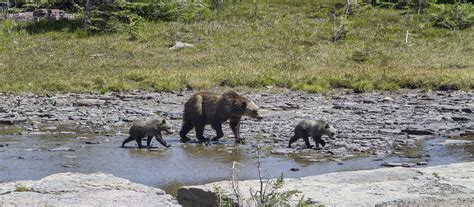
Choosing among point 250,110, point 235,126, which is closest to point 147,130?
point 235,126

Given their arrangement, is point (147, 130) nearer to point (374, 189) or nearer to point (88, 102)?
point (88, 102)

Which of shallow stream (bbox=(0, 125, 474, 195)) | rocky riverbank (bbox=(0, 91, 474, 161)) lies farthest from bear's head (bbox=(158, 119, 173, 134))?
rocky riverbank (bbox=(0, 91, 474, 161))

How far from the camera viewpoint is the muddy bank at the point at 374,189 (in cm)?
752

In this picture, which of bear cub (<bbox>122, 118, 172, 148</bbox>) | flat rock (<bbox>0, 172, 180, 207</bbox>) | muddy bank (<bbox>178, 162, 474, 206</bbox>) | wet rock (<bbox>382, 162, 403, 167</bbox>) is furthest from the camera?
bear cub (<bbox>122, 118, 172, 148</bbox>)

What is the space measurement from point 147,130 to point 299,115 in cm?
493

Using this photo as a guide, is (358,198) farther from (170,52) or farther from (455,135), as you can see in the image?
(170,52)

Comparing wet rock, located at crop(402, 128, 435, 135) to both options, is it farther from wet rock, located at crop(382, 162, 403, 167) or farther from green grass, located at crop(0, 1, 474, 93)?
green grass, located at crop(0, 1, 474, 93)

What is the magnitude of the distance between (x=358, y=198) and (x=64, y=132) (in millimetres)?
10476

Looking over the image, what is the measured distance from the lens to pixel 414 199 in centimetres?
756

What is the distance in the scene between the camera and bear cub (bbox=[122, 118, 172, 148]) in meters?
15.2

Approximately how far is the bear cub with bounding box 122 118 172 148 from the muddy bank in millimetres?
6858

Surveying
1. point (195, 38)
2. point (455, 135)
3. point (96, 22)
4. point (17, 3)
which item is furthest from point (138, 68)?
point (17, 3)

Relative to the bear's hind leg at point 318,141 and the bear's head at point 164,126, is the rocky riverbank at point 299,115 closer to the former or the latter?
the bear's hind leg at point 318,141

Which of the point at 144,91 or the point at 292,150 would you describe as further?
the point at 144,91
